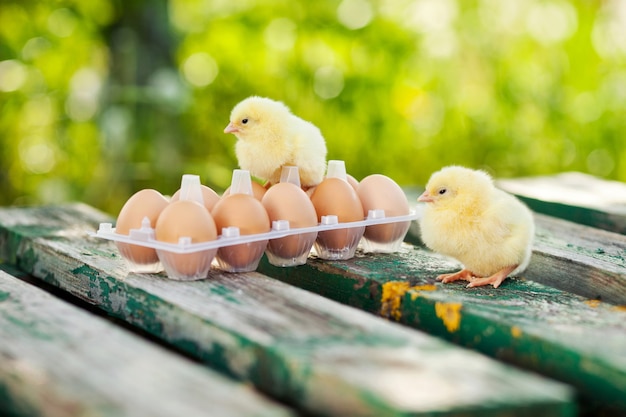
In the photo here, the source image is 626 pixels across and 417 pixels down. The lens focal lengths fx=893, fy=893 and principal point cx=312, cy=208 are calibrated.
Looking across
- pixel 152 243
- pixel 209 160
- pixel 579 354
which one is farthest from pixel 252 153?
pixel 209 160

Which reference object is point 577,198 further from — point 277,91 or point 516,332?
point 277,91

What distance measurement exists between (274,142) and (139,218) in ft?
1.25

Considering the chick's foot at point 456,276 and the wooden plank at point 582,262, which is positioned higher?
the wooden plank at point 582,262

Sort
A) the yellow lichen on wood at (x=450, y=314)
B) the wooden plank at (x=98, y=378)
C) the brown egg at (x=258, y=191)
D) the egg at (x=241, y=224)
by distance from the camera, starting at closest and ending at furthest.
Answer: the wooden plank at (x=98, y=378)
the yellow lichen on wood at (x=450, y=314)
the egg at (x=241, y=224)
the brown egg at (x=258, y=191)

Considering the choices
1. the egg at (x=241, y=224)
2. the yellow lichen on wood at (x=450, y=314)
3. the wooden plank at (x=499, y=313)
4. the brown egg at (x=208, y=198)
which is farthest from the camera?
the brown egg at (x=208, y=198)

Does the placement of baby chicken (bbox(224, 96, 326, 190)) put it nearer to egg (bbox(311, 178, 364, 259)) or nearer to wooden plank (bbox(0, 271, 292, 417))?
egg (bbox(311, 178, 364, 259))

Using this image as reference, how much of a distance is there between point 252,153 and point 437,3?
391 cm

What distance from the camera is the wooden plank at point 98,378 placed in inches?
41.5

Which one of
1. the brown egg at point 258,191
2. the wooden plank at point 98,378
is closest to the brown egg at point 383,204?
the brown egg at point 258,191

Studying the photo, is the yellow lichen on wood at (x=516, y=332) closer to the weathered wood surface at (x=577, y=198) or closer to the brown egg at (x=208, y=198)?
the brown egg at (x=208, y=198)

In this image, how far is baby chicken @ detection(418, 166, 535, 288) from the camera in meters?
1.75

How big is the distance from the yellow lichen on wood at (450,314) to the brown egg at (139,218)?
0.55 meters

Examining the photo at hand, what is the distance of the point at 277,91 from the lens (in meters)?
4.82

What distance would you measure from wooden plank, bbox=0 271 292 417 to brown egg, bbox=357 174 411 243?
0.75 meters
